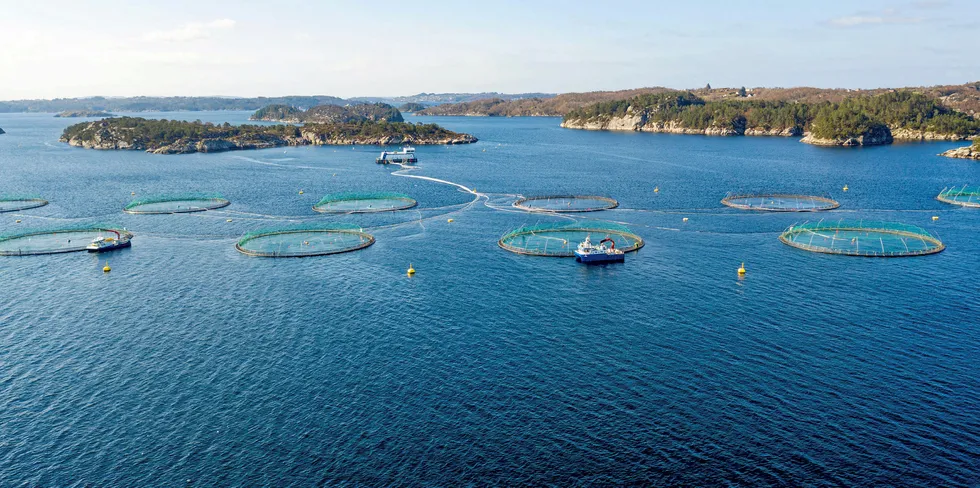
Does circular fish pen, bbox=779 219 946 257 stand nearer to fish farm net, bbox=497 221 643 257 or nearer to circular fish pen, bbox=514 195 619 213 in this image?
fish farm net, bbox=497 221 643 257

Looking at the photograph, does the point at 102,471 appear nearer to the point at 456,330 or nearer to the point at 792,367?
the point at 456,330

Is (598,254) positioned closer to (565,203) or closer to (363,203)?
(565,203)

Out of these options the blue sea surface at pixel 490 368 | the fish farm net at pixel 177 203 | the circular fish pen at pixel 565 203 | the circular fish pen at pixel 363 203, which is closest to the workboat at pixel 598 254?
the blue sea surface at pixel 490 368

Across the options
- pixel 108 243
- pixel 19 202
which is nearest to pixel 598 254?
pixel 108 243

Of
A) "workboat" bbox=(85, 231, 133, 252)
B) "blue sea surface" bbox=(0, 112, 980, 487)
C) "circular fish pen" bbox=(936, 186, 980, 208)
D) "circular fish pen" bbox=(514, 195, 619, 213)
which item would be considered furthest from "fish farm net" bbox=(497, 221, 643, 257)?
"circular fish pen" bbox=(936, 186, 980, 208)

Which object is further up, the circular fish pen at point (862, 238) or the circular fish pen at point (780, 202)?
the circular fish pen at point (780, 202)

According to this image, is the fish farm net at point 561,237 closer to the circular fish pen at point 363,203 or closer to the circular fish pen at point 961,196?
the circular fish pen at point 363,203
